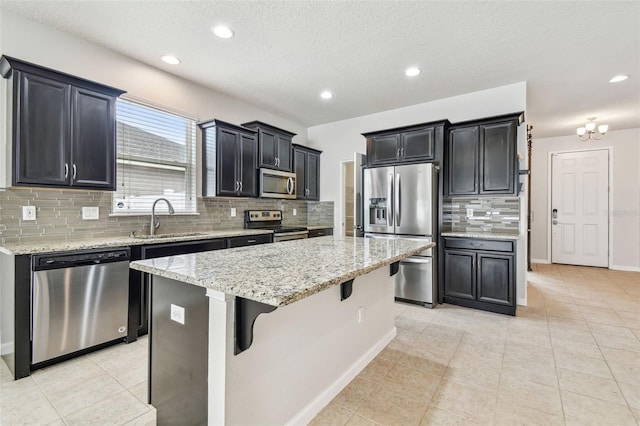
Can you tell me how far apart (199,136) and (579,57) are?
4319 mm

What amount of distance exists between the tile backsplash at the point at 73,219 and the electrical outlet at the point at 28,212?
0.02 meters

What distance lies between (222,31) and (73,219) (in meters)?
2.14

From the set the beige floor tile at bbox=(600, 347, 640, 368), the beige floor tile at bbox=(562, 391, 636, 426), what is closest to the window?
the beige floor tile at bbox=(562, 391, 636, 426)

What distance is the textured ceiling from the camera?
2.35 m

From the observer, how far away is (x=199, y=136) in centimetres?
380

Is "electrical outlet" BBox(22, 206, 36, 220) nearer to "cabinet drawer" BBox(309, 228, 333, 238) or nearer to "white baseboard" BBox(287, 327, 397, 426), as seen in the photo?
"white baseboard" BBox(287, 327, 397, 426)

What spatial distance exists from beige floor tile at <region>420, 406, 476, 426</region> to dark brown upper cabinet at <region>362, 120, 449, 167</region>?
2875mm

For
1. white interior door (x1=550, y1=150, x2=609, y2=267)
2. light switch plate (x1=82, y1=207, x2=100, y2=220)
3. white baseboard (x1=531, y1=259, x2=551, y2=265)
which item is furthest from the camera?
white baseboard (x1=531, y1=259, x2=551, y2=265)

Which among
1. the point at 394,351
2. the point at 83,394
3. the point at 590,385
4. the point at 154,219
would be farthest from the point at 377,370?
the point at 154,219

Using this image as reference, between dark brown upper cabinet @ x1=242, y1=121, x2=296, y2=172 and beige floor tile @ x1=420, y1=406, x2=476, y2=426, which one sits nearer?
beige floor tile @ x1=420, y1=406, x2=476, y2=426

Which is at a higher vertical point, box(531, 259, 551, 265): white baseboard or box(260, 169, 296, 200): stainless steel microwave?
box(260, 169, 296, 200): stainless steel microwave

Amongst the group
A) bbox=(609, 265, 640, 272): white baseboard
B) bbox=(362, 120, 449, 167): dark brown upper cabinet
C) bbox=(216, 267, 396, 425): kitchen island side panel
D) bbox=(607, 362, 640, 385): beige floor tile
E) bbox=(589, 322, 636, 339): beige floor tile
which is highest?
bbox=(362, 120, 449, 167): dark brown upper cabinet

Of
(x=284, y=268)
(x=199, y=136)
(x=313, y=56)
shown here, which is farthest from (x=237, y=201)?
(x=284, y=268)

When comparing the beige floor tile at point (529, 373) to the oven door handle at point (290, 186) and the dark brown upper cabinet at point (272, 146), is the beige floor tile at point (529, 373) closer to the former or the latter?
the oven door handle at point (290, 186)
